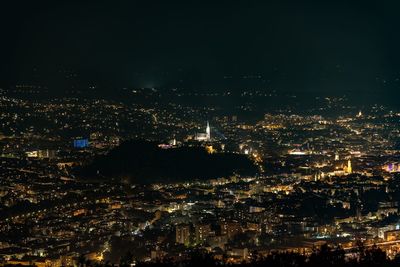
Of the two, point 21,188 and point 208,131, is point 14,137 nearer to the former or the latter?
point 208,131

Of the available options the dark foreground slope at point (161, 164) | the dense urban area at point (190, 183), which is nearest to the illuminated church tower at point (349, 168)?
the dense urban area at point (190, 183)

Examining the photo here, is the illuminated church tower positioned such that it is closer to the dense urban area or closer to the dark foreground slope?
the dense urban area

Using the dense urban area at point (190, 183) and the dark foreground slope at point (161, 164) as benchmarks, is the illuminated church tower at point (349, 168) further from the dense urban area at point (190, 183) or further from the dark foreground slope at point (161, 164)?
the dark foreground slope at point (161, 164)

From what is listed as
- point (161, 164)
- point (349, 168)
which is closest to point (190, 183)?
point (161, 164)

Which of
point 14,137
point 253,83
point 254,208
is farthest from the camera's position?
point 253,83

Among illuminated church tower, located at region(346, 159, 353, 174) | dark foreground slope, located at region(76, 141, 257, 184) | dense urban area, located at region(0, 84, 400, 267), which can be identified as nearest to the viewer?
dense urban area, located at region(0, 84, 400, 267)

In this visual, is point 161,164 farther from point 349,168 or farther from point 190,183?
point 349,168

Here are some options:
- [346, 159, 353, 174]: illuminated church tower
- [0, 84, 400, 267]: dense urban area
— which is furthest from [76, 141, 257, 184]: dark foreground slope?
[346, 159, 353, 174]: illuminated church tower

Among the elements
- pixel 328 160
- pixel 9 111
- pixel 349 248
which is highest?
pixel 9 111

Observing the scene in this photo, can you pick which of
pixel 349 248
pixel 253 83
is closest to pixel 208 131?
pixel 253 83
